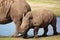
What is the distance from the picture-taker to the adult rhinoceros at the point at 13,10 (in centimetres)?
666

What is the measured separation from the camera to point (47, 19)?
22.3 feet

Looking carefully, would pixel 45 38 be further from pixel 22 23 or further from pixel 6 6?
pixel 6 6

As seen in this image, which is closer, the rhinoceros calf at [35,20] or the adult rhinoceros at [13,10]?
the rhinoceros calf at [35,20]

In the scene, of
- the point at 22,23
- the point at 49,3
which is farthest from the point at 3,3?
the point at 49,3

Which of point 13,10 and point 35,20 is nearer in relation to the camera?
point 35,20

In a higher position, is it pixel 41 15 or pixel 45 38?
pixel 41 15

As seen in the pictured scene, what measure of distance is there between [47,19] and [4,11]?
0.87m

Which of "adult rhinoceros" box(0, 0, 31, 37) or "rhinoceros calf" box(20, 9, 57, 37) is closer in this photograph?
"rhinoceros calf" box(20, 9, 57, 37)

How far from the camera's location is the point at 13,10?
6.72 meters

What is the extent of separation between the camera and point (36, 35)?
21.9 feet

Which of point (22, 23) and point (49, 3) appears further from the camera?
point (49, 3)

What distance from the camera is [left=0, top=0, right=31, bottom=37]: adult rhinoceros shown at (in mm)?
6655

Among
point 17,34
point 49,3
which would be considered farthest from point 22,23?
point 49,3

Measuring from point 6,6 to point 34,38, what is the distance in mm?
853
